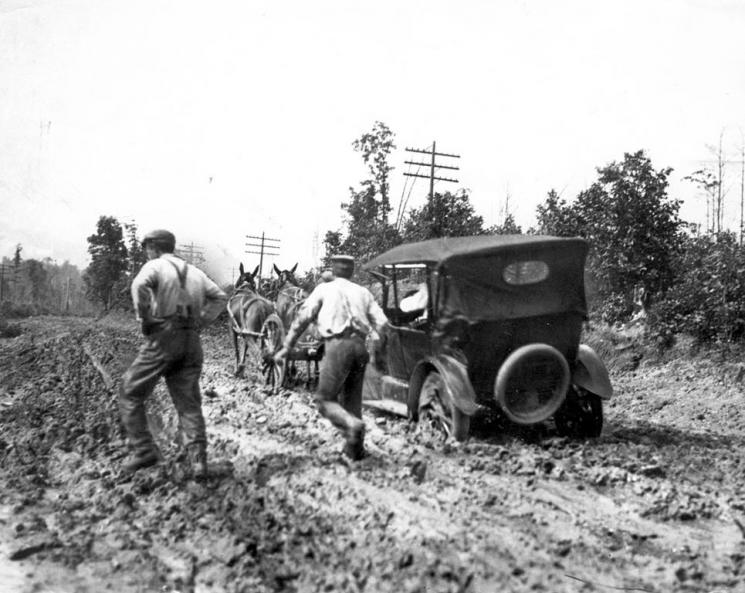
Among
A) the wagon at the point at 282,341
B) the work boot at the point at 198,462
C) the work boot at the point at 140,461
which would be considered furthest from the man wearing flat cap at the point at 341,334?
the wagon at the point at 282,341

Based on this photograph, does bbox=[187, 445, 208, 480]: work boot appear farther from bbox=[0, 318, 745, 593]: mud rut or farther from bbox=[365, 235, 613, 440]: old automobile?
bbox=[365, 235, 613, 440]: old automobile

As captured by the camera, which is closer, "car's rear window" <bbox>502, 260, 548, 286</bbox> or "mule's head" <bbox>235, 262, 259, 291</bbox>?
"car's rear window" <bbox>502, 260, 548, 286</bbox>

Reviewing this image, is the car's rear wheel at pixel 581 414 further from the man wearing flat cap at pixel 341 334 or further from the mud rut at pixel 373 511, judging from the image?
the man wearing flat cap at pixel 341 334

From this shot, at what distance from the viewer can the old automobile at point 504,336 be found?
6137 millimetres

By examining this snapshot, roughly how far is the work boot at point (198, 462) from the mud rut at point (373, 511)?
0.28 ft

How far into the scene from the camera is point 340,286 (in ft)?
19.4

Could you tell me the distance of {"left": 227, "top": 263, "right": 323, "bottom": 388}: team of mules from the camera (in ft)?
32.4

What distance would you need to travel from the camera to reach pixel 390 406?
7.34 m

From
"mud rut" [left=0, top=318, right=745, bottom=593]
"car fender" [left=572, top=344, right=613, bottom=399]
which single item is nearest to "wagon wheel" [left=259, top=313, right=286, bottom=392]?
"mud rut" [left=0, top=318, right=745, bottom=593]

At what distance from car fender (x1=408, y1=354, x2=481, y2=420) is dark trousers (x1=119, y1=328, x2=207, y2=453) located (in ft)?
7.10

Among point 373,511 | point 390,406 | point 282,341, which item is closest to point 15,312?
point 282,341

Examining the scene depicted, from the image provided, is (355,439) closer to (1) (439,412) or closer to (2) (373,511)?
(2) (373,511)

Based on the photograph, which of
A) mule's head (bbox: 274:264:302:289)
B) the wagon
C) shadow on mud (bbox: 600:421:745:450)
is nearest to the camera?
shadow on mud (bbox: 600:421:745:450)

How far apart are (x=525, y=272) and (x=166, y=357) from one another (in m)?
3.34
